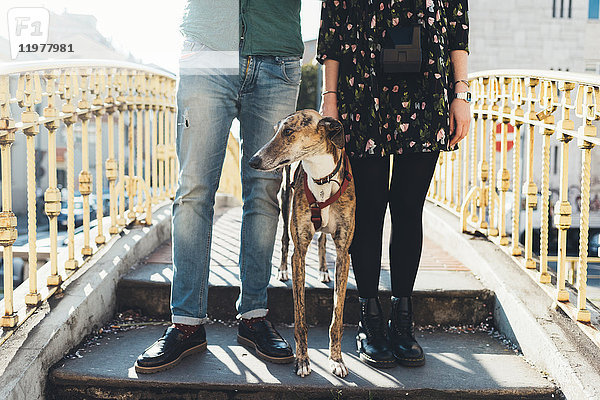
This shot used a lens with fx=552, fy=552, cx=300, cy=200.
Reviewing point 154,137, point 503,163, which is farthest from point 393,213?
point 154,137

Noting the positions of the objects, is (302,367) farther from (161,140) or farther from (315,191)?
(161,140)

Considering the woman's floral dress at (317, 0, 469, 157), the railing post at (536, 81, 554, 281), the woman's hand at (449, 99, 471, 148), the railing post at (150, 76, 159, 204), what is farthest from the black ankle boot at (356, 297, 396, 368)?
the railing post at (150, 76, 159, 204)

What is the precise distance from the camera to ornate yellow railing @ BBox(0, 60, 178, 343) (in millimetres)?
2389

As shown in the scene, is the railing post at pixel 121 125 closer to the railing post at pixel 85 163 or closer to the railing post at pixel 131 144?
the railing post at pixel 131 144

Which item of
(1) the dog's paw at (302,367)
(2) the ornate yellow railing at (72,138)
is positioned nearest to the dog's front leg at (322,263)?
(1) the dog's paw at (302,367)

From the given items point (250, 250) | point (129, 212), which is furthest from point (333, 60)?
point (129, 212)

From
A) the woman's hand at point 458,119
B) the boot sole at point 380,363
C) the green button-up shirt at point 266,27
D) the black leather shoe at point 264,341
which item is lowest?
the boot sole at point 380,363

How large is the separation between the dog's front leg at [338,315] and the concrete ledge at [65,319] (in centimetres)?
119

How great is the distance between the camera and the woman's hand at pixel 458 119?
93.3 inches

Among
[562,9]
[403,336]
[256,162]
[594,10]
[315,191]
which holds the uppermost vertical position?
[562,9]

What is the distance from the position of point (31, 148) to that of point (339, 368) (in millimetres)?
1721

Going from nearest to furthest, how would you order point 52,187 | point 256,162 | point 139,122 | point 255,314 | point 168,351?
point 256,162 → point 168,351 → point 255,314 → point 52,187 → point 139,122

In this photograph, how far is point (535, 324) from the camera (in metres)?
2.54

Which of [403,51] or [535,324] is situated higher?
[403,51]
